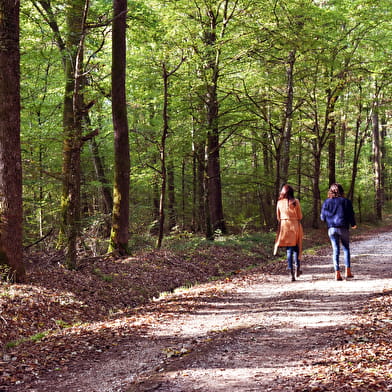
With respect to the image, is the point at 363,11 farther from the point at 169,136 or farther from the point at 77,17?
the point at 77,17

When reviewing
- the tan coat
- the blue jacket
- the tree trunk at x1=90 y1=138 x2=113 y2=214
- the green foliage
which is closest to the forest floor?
the tan coat

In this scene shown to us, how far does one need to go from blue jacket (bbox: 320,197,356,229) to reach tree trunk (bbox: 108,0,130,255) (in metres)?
6.03

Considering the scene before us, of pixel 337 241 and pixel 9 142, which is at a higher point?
pixel 9 142

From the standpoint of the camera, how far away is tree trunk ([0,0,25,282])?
8.16 metres

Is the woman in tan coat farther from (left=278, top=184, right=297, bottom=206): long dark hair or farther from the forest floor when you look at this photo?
the forest floor

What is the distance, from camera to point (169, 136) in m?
16.4

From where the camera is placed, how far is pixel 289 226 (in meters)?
9.12

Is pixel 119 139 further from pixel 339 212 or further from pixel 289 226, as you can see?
pixel 339 212

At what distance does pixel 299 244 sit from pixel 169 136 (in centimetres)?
885

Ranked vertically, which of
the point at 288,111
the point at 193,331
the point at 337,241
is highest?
the point at 288,111

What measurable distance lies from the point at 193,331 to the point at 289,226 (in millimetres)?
4092

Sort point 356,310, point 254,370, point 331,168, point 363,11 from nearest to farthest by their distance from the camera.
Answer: point 254,370 < point 356,310 < point 363,11 < point 331,168

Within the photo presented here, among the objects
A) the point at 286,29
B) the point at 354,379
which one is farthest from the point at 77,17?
the point at 354,379

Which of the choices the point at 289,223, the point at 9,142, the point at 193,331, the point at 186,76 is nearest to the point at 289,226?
the point at 289,223
